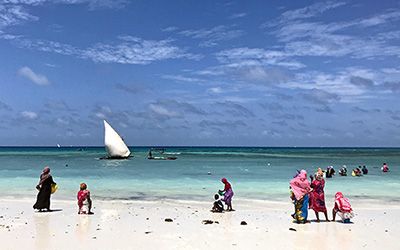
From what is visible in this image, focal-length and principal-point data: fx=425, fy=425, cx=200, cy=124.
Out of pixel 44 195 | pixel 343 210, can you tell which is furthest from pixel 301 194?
pixel 44 195

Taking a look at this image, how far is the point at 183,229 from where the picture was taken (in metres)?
12.2

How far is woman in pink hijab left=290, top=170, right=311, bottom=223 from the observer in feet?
42.8

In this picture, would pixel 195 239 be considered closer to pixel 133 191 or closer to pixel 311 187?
pixel 311 187

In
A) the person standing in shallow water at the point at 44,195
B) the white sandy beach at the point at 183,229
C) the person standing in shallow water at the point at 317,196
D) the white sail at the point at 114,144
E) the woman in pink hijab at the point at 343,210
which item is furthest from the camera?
the white sail at the point at 114,144

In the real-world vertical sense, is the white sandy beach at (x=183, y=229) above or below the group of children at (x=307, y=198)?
below

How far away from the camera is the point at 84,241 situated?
10.6 metres

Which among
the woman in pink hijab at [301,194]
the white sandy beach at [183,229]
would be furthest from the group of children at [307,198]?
the white sandy beach at [183,229]

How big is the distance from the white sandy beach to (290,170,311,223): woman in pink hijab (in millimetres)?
363

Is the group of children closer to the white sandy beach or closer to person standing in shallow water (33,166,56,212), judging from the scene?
the white sandy beach

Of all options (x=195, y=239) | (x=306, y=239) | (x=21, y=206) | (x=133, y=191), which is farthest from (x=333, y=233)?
(x=133, y=191)

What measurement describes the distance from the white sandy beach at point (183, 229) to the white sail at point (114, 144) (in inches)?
1990

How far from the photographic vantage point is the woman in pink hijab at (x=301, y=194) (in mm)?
13039

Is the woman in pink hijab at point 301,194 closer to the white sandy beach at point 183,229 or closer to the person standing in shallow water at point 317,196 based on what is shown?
the white sandy beach at point 183,229

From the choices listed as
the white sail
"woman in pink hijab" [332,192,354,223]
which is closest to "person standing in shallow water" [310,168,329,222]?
"woman in pink hijab" [332,192,354,223]
